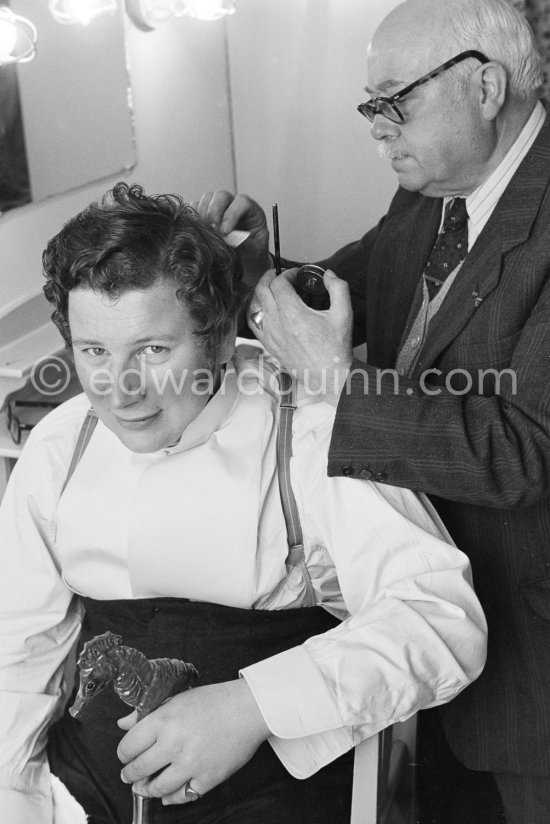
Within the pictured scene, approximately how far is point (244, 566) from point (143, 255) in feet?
1.64

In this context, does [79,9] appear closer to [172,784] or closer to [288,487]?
[288,487]

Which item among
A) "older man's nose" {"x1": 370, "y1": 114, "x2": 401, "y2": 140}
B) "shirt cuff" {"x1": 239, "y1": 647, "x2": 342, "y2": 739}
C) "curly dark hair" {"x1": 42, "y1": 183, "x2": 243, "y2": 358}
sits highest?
"older man's nose" {"x1": 370, "y1": 114, "x2": 401, "y2": 140}

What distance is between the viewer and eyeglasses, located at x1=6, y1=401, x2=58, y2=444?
8.12ft

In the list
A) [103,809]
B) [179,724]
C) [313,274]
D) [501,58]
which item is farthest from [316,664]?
[501,58]

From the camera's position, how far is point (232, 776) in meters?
1.48

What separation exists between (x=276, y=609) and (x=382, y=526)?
0.24 meters

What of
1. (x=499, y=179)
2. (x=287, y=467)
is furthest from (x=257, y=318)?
(x=499, y=179)

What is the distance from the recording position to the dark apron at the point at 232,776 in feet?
4.83

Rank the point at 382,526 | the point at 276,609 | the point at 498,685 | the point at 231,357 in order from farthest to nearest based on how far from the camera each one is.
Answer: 1. the point at 498,685
2. the point at 231,357
3. the point at 276,609
4. the point at 382,526

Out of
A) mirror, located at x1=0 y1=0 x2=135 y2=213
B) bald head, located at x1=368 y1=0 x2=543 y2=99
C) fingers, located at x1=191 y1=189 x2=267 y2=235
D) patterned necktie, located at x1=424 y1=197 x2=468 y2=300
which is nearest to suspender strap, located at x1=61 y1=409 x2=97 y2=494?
fingers, located at x1=191 y1=189 x2=267 y2=235

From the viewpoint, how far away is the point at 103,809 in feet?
4.98

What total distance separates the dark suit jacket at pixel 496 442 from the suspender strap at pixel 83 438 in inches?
17.0

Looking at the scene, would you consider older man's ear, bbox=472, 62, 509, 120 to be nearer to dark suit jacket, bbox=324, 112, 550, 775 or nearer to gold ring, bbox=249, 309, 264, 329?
dark suit jacket, bbox=324, 112, 550, 775

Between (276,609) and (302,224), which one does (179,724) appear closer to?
(276,609)
